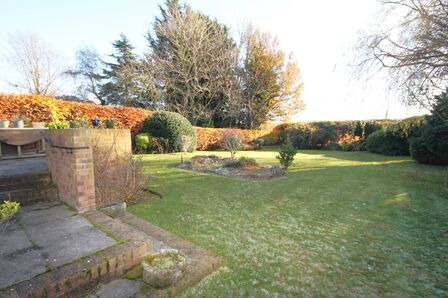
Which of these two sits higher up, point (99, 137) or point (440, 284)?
point (99, 137)

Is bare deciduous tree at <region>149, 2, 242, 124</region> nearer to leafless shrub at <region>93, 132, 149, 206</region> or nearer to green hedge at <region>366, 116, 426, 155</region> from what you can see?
green hedge at <region>366, 116, 426, 155</region>

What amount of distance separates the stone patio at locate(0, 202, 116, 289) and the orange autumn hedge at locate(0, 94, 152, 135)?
834cm

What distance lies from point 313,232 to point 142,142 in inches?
409

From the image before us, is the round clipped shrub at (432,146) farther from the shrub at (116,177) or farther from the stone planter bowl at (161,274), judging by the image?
the stone planter bowl at (161,274)

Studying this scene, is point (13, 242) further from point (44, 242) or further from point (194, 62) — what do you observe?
point (194, 62)

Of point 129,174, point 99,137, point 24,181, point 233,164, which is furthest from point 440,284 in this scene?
point 233,164

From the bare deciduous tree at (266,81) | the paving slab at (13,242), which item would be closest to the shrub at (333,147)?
the bare deciduous tree at (266,81)

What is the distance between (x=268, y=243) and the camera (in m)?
3.11

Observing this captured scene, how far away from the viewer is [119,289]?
1.96m

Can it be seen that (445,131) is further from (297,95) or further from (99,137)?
(297,95)

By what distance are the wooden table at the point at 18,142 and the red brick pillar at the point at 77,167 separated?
4.17 meters

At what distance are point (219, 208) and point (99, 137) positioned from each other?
105 inches

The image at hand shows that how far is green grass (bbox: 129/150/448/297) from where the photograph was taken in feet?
7.55

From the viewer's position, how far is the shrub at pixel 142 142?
11949 millimetres
